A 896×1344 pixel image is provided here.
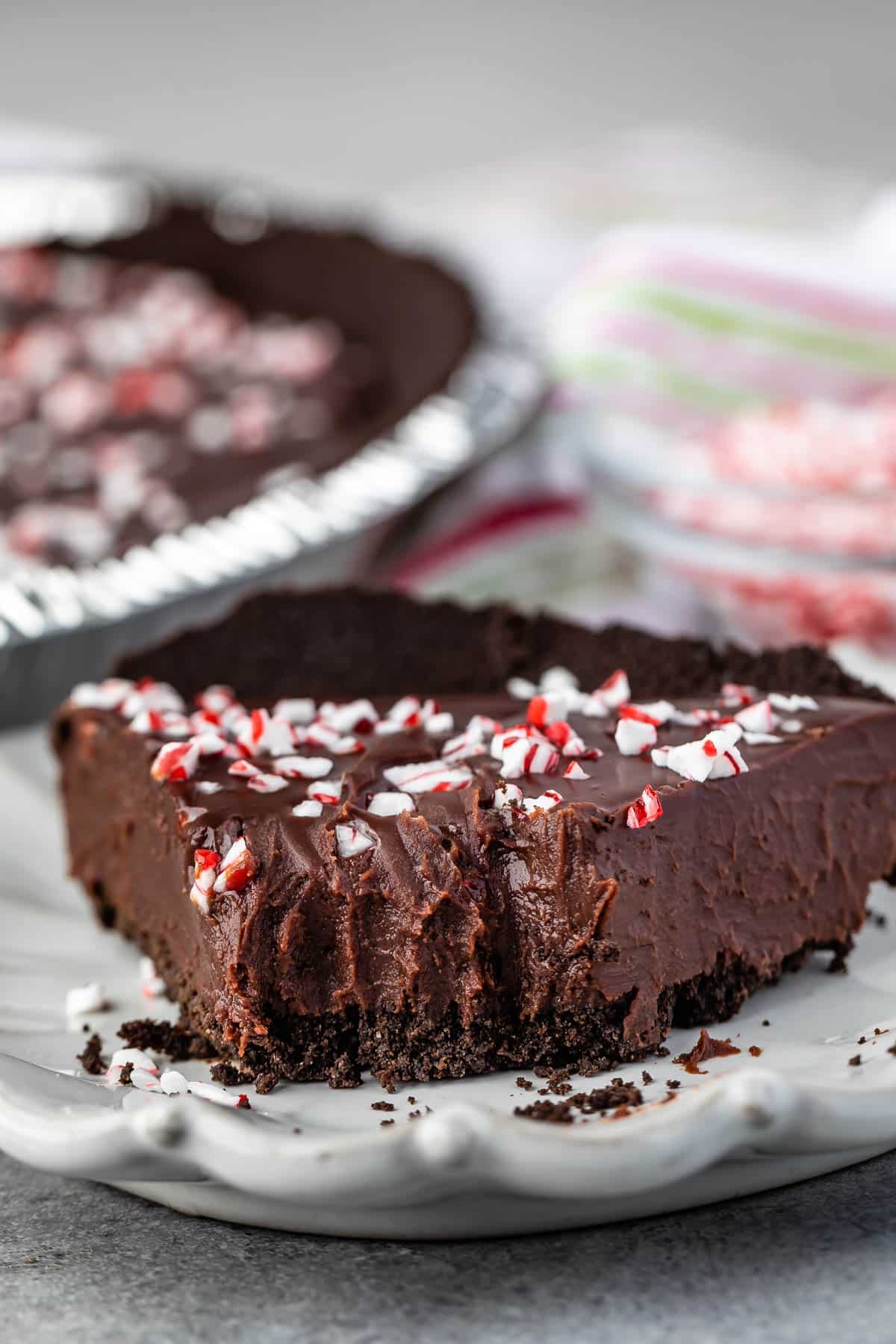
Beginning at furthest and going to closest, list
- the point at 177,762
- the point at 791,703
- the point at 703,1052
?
the point at 791,703, the point at 177,762, the point at 703,1052

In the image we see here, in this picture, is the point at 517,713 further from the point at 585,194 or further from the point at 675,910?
the point at 585,194

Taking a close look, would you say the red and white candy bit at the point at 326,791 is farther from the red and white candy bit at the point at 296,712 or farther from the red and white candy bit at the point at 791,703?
the red and white candy bit at the point at 791,703

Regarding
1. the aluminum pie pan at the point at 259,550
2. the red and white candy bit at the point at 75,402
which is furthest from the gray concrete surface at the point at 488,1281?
the red and white candy bit at the point at 75,402

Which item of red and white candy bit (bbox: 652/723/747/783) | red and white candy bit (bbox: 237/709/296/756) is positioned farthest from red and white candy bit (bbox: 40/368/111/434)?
red and white candy bit (bbox: 652/723/747/783)

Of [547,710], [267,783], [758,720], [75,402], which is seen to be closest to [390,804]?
[267,783]

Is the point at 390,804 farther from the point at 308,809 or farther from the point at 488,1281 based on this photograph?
the point at 488,1281
